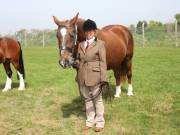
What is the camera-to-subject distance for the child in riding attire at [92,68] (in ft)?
22.8

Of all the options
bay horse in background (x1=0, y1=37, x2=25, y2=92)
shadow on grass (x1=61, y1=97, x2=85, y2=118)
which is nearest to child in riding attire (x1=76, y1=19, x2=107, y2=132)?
shadow on grass (x1=61, y1=97, x2=85, y2=118)

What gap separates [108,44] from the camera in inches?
Answer: 344

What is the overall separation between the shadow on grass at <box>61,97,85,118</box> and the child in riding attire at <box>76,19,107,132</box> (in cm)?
116

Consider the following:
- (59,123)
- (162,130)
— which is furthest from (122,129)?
(59,123)

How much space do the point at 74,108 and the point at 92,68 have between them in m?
2.26

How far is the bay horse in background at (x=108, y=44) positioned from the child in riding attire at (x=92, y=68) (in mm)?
229

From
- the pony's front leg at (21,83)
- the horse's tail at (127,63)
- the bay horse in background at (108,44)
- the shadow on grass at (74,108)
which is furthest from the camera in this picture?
the pony's front leg at (21,83)

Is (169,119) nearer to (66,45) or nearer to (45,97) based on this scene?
(66,45)

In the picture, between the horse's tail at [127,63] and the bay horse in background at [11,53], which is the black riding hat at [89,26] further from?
the bay horse in background at [11,53]

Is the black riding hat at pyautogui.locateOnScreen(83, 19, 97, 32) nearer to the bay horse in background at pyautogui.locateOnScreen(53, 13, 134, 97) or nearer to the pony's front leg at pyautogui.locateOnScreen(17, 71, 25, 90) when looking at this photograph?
the bay horse in background at pyautogui.locateOnScreen(53, 13, 134, 97)

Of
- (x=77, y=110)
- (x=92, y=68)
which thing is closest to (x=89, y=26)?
(x=92, y=68)

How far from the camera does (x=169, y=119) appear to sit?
7828 millimetres

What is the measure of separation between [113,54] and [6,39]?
163 inches

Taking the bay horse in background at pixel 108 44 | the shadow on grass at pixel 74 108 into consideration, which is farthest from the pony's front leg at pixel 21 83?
the bay horse in background at pixel 108 44
